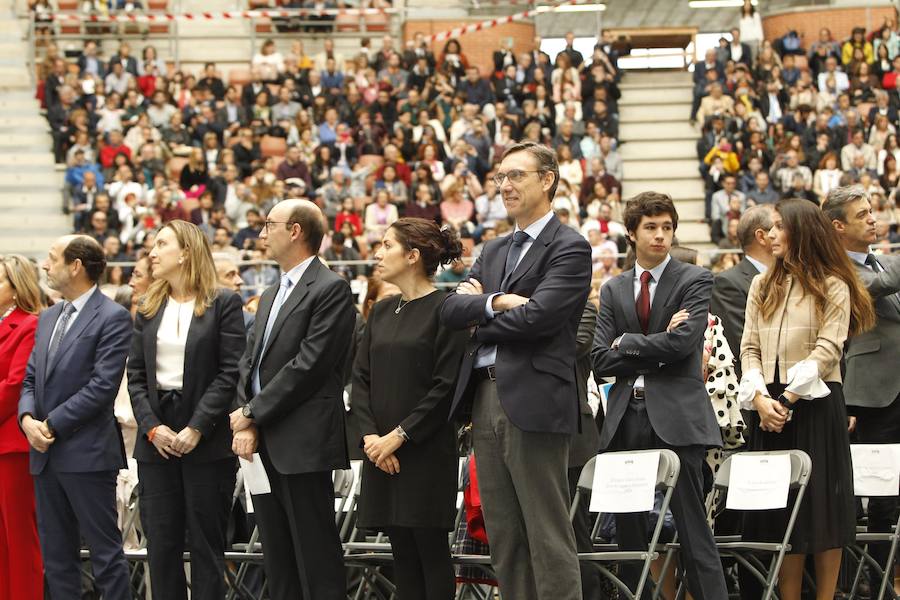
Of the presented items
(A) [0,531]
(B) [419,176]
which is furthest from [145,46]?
(A) [0,531]

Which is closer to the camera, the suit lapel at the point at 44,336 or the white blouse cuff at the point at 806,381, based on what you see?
the white blouse cuff at the point at 806,381

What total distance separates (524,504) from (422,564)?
2.27 ft

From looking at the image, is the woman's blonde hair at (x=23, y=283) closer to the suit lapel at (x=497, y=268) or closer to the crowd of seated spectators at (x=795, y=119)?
the suit lapel at (x=497, y=268)

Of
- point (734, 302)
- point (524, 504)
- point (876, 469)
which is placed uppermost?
point (734, 302)

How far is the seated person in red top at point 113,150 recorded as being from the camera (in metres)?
18.1

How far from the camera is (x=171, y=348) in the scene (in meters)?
6.74

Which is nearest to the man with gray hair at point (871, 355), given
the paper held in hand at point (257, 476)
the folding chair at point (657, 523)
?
the folding chair at point (657, 523)

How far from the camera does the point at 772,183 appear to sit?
1816 cm

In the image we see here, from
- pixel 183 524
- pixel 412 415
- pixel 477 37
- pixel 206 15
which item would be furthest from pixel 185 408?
pixel 477 37

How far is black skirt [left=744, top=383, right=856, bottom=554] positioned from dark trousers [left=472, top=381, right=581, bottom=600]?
3.89 feet

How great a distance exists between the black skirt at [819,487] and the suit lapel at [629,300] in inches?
26.5

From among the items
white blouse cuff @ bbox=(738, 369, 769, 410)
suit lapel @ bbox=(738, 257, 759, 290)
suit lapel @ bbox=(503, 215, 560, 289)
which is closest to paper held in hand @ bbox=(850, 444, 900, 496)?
white blouse cuff @ bbox=(738, 369, 769, 410)

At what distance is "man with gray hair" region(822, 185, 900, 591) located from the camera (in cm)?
687

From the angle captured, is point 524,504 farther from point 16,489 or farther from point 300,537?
point 16,489
